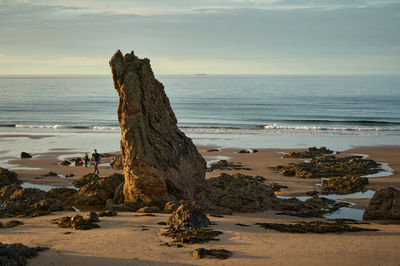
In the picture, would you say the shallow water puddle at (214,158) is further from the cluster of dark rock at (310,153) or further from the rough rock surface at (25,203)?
the rough rock surface at (25,203)

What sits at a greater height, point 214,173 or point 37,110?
point 37,110

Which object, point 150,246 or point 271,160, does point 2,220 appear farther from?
point 271,160

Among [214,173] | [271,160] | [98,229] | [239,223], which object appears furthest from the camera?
[271,160]

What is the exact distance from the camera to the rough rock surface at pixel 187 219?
14719 millimetres

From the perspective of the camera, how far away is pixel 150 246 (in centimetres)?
1300

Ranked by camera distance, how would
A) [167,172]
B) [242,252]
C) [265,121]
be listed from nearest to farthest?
[242,252], [167,172], [265,121]

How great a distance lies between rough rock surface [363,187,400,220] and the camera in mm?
17797

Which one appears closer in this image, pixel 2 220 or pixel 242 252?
pixel 242 252

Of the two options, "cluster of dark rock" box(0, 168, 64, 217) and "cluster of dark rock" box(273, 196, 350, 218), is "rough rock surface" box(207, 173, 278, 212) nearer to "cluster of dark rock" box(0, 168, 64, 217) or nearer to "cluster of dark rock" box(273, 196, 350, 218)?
"cluster of dark rock" box(273, 196, 350, 218)

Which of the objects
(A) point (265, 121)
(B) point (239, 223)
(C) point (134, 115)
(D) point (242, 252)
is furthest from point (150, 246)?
(A) point (265, 121)

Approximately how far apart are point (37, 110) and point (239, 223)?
7475 cm

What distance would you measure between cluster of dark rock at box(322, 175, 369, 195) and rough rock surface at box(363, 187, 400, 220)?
16.6ft

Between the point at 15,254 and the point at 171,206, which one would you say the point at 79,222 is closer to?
the point at 171,206

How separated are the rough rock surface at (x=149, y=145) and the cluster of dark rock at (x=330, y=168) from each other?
9.58 meters
